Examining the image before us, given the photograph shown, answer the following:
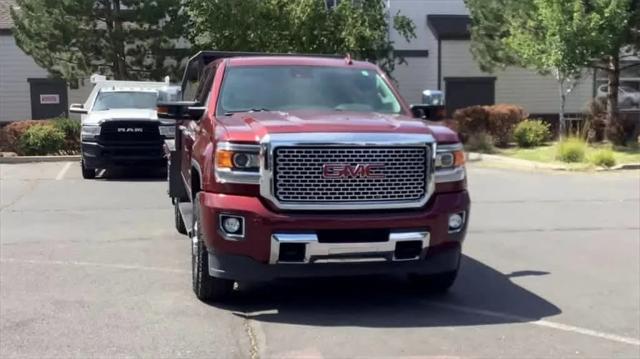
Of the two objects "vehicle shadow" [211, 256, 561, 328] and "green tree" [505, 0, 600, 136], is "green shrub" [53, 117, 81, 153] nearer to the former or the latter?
"green tree" [505, 0, 600, 136]

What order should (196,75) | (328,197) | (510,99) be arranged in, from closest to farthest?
1. (328,197)
2. (196,75)
3. (510,99)

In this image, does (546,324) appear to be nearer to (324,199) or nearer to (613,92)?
(324,199)

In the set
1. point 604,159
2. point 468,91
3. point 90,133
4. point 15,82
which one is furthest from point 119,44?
point 604,159

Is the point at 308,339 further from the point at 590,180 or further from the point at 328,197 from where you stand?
the point at 590,180

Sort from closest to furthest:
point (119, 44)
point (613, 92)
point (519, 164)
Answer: point (519, 164), point (613, 92), point (119, 44)

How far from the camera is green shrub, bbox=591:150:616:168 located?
729 inches

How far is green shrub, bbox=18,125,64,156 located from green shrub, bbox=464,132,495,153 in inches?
437

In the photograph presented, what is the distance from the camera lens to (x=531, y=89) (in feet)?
96.6

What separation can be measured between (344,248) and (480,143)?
701 inches

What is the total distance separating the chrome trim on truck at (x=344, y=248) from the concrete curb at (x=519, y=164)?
13.3m

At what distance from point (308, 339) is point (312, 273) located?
1.94ft

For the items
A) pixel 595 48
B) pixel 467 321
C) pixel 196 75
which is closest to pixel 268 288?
pixel 467 321

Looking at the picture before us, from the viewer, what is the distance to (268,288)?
7117mm

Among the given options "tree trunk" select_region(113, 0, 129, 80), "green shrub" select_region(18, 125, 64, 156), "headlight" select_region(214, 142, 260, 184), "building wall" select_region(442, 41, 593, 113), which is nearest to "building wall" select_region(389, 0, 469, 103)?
"building wall" select_region(442, 41, 593, 113)
